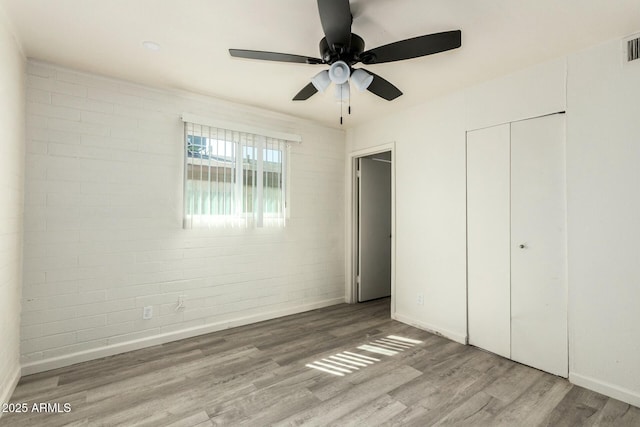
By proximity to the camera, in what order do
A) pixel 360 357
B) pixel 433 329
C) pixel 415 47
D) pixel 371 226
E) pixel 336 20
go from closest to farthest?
1. pixel 336 20
2. pixel 415 47
3. pixel 360 357
4. pixel 433 329
5. pixel 371 226

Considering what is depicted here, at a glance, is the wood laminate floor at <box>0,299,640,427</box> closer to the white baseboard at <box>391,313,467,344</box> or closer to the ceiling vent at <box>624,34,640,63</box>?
the white baseboard at <box>391,313,467,344</box>

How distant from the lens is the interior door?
4629mm

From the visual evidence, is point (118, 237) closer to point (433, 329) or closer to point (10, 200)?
point (10, 200)

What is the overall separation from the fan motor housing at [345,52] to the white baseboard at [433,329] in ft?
9.20

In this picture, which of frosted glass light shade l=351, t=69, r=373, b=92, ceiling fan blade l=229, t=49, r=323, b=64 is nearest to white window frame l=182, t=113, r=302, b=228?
ceiling fan blade l=229, t=49, r=323, b=64

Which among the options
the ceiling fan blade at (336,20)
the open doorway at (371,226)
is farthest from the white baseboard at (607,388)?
the ceiling fan blade at (336,20)

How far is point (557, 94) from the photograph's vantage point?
8.36 feet

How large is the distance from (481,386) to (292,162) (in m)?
3.06

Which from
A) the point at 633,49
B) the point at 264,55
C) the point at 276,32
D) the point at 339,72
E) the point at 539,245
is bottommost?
the point at 539,245

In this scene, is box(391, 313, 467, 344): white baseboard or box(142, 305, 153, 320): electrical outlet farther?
box(391, 313, 467, 344): white baseboard

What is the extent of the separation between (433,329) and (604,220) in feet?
6.17

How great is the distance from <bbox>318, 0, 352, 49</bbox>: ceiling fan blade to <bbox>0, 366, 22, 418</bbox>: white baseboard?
3.08 metres

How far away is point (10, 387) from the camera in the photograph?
2199mm

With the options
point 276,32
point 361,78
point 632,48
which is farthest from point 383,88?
point 632,48
